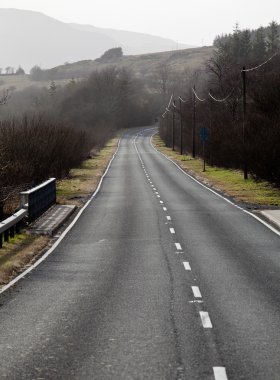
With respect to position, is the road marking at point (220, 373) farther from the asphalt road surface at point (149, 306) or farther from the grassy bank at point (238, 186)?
the grassy bank at point (238, 186)

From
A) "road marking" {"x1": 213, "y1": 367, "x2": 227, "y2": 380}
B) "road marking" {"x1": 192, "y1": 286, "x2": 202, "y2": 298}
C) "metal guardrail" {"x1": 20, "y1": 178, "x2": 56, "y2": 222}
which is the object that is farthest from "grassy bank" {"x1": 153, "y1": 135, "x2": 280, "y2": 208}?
"road marking" {"x1": 213, "y1": 367, "x2": 227, "y2": 380}

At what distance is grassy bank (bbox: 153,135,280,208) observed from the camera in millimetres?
33750

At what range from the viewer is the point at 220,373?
296 inches

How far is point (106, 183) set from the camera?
47.3 metres

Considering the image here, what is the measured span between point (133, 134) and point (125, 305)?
13435cm

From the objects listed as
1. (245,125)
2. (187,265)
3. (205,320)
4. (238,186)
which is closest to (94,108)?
(245,125)

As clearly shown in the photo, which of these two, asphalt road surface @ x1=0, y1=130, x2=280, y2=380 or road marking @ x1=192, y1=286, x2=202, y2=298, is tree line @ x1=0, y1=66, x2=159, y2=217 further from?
road marking @ x1=192, y1=286, x2=202, y2=298

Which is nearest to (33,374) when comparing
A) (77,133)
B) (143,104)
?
(77,133)

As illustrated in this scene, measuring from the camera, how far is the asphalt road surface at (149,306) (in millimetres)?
7949

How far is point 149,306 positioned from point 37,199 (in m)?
14.9

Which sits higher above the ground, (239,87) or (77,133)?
(239,87)

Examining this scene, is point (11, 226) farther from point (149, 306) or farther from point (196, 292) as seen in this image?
point (149, 306)

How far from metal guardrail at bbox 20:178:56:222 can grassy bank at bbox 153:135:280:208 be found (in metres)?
9.76

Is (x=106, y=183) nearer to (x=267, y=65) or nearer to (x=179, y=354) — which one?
(x=179, y=354)
